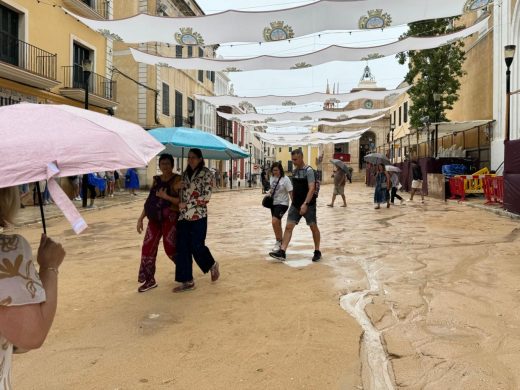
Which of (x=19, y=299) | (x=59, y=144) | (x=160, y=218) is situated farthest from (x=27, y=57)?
(x=19, y=299)

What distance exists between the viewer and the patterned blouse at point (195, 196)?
192 inches

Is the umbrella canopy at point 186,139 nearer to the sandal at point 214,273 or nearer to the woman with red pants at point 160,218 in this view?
the woman with red pants at point 160,218

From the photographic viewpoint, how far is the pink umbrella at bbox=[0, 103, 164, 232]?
56.7 inches

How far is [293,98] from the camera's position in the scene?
50.9ft

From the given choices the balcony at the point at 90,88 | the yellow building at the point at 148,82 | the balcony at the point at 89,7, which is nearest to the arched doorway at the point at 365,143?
the yellow building at the point at 148,82

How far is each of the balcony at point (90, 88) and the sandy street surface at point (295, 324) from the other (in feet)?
41.6

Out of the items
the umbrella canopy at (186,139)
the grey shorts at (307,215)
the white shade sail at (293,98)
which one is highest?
the white shade sail at (293,98)

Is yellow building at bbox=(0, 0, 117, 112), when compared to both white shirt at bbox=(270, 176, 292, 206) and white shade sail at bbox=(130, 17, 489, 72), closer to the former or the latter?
white shade sail at bbox=(130, 17, 489, 72)

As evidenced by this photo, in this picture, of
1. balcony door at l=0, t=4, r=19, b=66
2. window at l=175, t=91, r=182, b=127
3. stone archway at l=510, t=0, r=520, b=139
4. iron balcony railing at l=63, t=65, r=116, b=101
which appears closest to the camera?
balcony door at l=0, t=4, r=19, b=66

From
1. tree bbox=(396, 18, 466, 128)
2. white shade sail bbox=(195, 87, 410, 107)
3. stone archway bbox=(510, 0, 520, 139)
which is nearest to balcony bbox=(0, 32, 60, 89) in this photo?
white shade sail bbox=(195, 87, 410, 107)

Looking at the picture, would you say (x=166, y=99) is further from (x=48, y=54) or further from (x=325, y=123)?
(x=48, y=54)

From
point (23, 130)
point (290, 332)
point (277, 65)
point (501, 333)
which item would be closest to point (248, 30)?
point (277, 65)

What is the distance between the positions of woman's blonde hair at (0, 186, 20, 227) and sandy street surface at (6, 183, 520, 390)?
1.67 metres

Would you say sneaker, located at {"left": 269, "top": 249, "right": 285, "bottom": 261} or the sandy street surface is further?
sneaker, located at {"left": 269, "top": 249, "right": 285, "bottom": 261}
